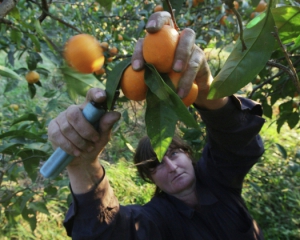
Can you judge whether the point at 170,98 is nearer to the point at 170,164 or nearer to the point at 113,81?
the point at 113,81

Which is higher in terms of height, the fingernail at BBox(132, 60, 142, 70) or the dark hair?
the fingernail at BBox(132, 60, 142, 70)

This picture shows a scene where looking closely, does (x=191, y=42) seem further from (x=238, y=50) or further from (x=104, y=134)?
(x=104, y=134)

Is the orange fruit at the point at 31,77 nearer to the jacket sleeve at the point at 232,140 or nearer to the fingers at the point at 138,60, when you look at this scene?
the jacket sleeve at the point at 232,140

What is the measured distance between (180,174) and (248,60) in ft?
3.12

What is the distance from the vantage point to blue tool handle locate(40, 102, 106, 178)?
0.77 metres

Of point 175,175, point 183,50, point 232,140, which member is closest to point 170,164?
point 175,175

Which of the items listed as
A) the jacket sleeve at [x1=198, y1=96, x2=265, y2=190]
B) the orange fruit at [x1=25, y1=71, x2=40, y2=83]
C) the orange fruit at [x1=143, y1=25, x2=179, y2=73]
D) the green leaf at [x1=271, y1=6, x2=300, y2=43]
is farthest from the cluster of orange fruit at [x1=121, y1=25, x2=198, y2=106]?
the orange fruit at [x1=25, y1=71, x2=40, y2=83]

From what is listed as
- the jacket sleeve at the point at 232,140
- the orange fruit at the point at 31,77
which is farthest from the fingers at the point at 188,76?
the orange fruit at the point at 31,77

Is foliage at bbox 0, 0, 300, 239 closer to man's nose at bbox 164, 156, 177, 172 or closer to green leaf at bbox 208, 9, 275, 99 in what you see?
green leaf at bbox 208, 9, 275, 99

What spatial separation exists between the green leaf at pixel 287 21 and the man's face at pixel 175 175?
91 cm

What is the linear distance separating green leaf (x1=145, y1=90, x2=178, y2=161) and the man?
51mm

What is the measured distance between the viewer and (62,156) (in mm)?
790

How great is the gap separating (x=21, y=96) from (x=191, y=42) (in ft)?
15.4

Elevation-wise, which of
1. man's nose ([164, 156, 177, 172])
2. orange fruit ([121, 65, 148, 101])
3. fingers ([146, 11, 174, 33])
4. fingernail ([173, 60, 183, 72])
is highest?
fingers ([146, 11, 174, 33])
